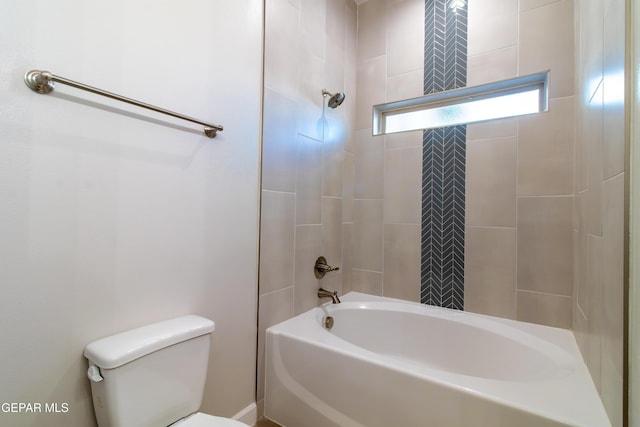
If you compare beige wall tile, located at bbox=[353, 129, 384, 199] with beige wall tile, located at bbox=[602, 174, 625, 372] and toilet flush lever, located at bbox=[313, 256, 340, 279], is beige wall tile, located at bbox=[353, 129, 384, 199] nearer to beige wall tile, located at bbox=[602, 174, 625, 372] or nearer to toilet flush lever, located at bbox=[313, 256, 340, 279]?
toilet flush lever, located at bbox=[313, 256, 340, 279]

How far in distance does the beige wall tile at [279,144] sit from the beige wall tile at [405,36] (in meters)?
0.97

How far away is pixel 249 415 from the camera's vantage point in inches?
58.1

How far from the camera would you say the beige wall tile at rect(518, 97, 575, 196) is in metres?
1.60

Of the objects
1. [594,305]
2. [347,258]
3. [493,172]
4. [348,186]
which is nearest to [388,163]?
[348,186]

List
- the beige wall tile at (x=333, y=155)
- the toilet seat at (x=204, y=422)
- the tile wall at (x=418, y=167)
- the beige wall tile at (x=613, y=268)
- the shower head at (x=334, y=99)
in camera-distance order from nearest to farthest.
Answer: the beige wall tile at (x=613, y=268) < the toilet seat at (x=204, y=422) < the tile wall at (x=418, y=167) < the shower head at (x=334, y=99) < the beige wall tile at (x=333, y=155)

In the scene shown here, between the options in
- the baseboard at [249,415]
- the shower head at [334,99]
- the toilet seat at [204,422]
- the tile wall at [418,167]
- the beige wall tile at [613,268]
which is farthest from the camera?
the shower head at [334,99]

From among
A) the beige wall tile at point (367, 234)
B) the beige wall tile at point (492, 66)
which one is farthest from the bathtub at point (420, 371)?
the beige wall tile at point (492, 66)

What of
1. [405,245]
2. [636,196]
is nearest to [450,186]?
[405,245]

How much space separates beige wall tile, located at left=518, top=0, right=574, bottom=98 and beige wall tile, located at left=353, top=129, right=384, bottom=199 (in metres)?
1.00

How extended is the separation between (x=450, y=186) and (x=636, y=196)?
49.1 inches

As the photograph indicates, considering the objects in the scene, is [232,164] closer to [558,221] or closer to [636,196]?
[636,196]

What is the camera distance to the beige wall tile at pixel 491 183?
175 cm

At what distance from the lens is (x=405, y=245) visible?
2.10 meters

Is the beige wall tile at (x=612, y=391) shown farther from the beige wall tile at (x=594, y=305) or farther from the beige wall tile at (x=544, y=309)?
the beige wall tile at (x=544, y=309)
